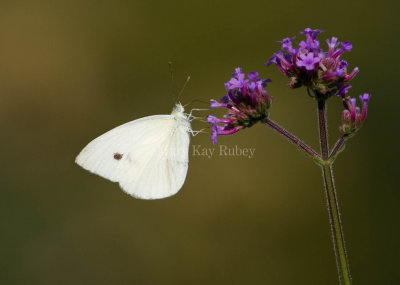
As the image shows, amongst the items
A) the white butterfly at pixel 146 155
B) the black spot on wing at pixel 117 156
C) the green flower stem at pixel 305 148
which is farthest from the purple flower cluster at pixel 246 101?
the black spot on wing at pixel 117 156

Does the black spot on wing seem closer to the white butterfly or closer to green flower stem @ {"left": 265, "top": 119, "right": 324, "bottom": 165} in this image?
the white butterfly

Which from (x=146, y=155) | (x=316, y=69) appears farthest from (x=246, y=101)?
(x=146, y=155)

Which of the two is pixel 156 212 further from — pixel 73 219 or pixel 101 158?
pixel 101 158

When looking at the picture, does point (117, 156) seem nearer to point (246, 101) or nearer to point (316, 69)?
point (246, 101)

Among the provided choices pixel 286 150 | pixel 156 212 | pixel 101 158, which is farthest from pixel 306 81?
pixel 156 212

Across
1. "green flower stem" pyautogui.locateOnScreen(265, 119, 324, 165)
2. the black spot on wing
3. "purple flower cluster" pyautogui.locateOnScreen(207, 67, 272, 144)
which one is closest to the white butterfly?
the black spot on wing

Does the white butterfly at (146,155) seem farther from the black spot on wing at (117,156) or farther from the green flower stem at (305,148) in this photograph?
the green flower stem at (305,148)

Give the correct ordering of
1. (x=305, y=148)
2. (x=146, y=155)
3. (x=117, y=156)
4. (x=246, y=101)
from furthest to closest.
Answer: (x=146, y=155), (x=117, y=156), (x=246, y=101), (x=305, y=148)

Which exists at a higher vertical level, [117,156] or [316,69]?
[316,69]
